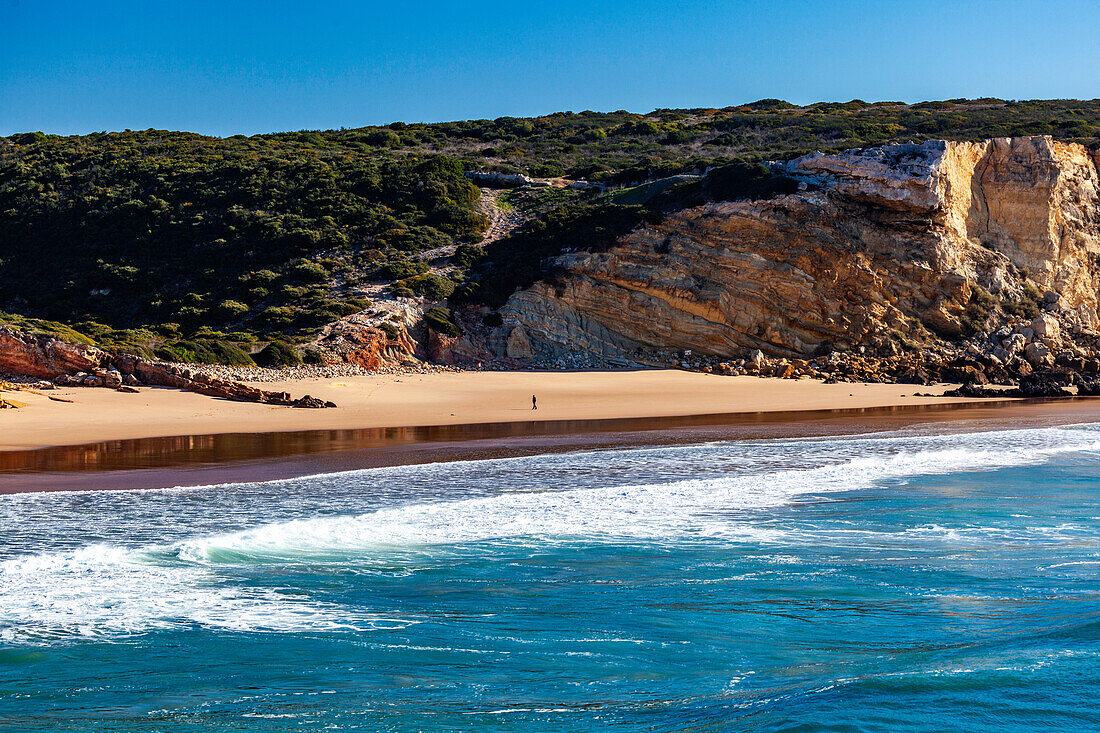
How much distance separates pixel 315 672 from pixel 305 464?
815 centimetres

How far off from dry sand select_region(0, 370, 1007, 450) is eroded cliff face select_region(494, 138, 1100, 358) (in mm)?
3143

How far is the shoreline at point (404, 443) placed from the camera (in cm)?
1212

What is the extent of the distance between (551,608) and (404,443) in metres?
9.80

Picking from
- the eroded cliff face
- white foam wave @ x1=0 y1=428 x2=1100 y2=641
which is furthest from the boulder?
white foam wave @ x1=0 y1=428 x2=1100 y2=641

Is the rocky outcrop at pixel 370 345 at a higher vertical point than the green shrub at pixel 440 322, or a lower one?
lower

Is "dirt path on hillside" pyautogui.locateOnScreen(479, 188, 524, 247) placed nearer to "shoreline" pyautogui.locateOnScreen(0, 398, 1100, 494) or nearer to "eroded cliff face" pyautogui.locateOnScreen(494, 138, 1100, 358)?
"eroded cliff face" pyautogui.locateOnScreen(494, 138, 1100, 358)

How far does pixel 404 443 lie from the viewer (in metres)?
16.0

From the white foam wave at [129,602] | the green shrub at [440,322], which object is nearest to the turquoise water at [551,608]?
the white foam wave at [129,602]

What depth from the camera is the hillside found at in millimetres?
32344

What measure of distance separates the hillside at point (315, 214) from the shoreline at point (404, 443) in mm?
9331

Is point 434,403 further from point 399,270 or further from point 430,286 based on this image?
point 399,270

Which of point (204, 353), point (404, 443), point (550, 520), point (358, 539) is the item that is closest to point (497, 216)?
point (204, 353)

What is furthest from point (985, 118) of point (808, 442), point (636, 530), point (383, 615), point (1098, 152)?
point (383, 615)

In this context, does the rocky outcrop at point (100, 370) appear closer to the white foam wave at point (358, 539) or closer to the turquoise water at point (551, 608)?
the white foam wave at point (358, 539)
